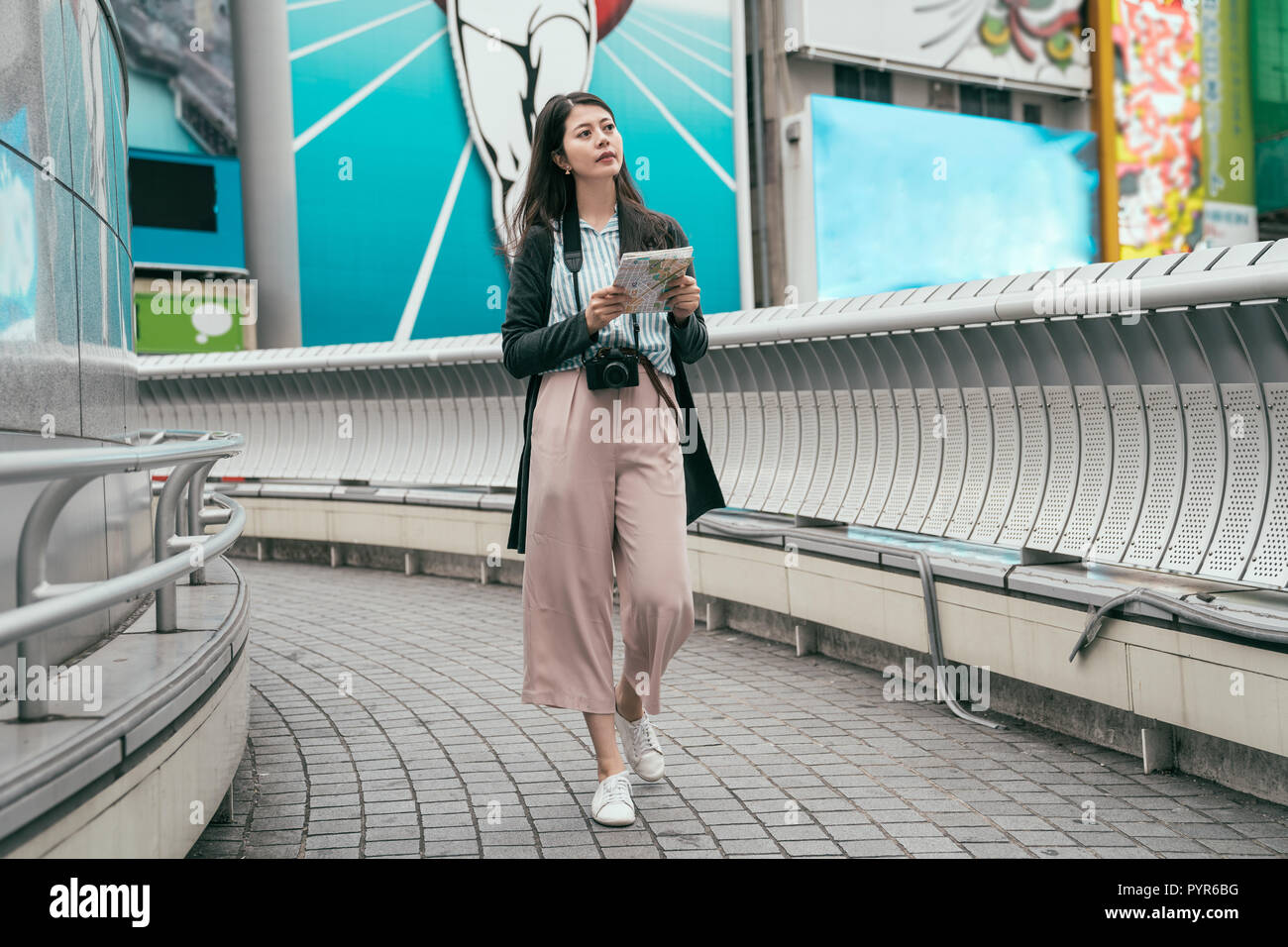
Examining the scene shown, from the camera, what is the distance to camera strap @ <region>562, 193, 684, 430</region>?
388 centimetres

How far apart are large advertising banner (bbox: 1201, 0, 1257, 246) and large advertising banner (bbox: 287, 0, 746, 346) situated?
18.7 metres

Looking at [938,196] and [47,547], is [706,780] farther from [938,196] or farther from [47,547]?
[938,196]

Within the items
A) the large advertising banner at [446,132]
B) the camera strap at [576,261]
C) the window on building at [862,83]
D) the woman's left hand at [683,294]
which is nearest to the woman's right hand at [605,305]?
the woman's left hand at [683,294]

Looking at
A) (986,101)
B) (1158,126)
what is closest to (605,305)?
(986,101)

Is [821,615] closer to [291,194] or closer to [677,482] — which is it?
[677,482]

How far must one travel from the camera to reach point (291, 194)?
74.8 feet

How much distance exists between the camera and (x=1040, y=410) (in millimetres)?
5312

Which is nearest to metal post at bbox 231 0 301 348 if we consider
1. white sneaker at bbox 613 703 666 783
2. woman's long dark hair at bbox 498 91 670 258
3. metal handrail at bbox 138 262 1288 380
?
metal handrail at bbox 138 262 1288 380

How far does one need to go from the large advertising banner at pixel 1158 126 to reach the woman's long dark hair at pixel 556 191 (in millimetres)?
36390

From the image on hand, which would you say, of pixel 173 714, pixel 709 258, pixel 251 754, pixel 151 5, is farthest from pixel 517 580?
pixel 709 258

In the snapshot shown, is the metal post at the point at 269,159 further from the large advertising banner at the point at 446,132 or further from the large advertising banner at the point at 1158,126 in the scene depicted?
the large advertising banner at the point at 1158,126

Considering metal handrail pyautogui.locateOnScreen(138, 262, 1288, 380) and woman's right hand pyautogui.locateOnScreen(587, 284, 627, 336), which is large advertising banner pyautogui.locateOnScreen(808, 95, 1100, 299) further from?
woman's right hand pyautogui.locateOnScreen(587, 284, 627, 336)

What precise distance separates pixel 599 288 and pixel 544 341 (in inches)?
9.3

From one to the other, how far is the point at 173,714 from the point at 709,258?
A: 26.3 meters
